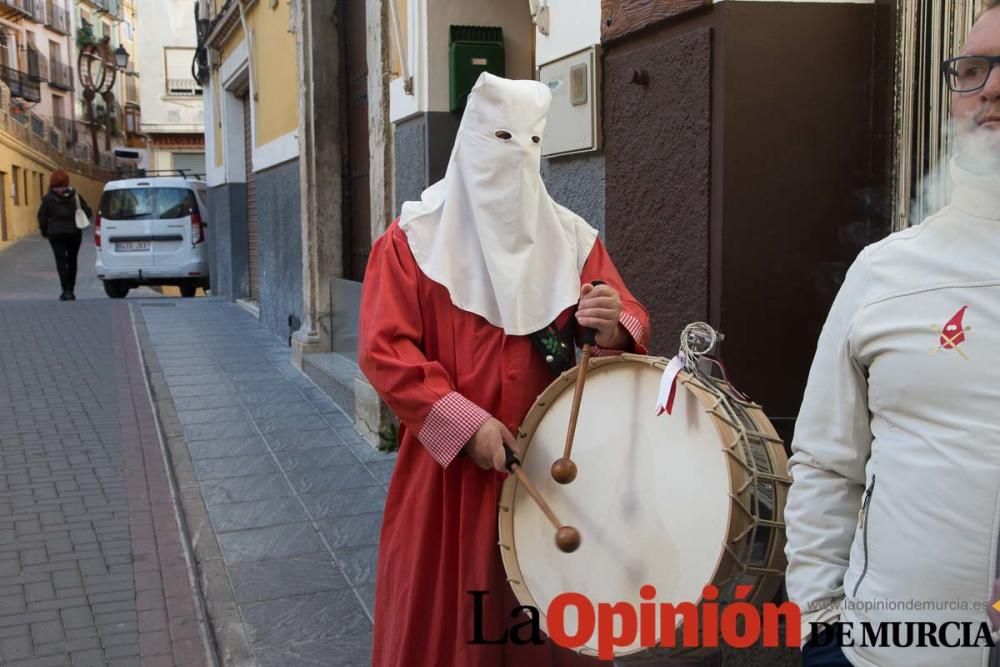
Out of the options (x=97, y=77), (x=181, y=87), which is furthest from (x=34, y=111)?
(x=97, y=77)

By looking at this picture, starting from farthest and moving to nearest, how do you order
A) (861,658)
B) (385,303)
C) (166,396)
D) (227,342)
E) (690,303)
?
(227,342) → (166,396) → (690,303) → (385,303) → (861,658)

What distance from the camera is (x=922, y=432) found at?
1471mm

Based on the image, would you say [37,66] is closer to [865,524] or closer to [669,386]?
[669,386]

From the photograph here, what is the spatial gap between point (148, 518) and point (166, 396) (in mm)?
2947

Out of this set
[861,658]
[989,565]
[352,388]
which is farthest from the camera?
[352,388]

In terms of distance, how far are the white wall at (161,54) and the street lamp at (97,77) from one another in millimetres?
6550

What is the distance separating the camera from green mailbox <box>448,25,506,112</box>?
583cm

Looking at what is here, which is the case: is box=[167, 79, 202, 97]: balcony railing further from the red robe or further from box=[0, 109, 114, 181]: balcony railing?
the red robe

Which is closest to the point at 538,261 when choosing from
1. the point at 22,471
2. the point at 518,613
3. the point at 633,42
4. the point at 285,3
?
the point at 518,613

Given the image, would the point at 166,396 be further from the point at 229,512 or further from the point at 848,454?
the point at 848,454

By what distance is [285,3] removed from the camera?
975cm

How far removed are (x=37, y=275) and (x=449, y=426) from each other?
79.3 feet

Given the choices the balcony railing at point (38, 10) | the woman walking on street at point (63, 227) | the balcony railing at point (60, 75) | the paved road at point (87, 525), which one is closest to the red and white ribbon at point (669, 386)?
the paved road at point (87, 525)

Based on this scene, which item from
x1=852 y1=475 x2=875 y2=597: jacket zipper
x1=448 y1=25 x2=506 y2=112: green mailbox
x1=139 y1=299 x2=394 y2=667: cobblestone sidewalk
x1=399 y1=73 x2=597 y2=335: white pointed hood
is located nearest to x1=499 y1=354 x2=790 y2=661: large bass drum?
x1=399 y1=73 x2=597 y2=335: white pointed hood
